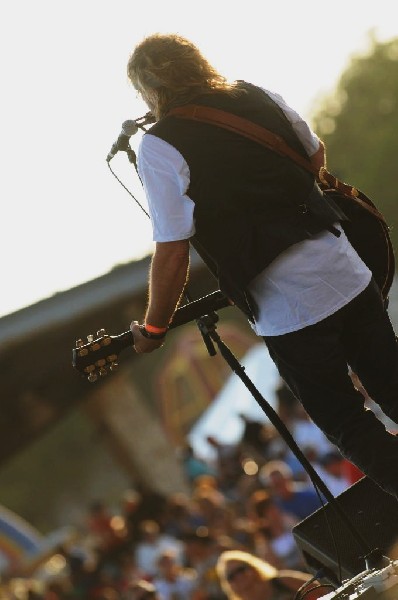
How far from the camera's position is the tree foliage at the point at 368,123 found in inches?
1699

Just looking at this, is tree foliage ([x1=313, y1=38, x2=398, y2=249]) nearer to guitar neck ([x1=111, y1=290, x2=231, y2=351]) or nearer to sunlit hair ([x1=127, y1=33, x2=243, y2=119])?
guitar neck ([x1=111, y1=290, x2=231, y2=351])

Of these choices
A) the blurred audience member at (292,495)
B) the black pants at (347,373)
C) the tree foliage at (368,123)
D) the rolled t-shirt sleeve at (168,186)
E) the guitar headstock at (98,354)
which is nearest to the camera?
the rolled t-shirt sleeve at (168,186)

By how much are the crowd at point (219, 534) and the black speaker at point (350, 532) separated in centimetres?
142

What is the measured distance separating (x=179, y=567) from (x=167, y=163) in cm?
679

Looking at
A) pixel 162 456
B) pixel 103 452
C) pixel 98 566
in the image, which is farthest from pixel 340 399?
pixel 103 452

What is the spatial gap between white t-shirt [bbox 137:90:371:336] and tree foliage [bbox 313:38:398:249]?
37.7 metres

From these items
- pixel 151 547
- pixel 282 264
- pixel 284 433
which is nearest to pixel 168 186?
pixel 282 264

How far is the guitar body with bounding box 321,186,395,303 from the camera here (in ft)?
14.2

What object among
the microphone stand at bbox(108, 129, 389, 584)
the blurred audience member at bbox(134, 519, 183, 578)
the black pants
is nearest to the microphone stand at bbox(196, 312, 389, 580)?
the microphone stand at bbox(108, 129, 389, 584)

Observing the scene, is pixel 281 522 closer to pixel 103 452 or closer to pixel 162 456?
pixel 162 456

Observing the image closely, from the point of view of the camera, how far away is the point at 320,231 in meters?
4.05

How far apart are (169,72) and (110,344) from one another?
3.25 ft

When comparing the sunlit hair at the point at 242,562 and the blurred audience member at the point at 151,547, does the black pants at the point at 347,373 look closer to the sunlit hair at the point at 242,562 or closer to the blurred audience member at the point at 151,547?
the sunlit hair at the point at 242,562

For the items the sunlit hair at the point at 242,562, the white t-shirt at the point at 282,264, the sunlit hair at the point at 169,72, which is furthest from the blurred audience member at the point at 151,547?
the sunlit hair at the point at 169,72
